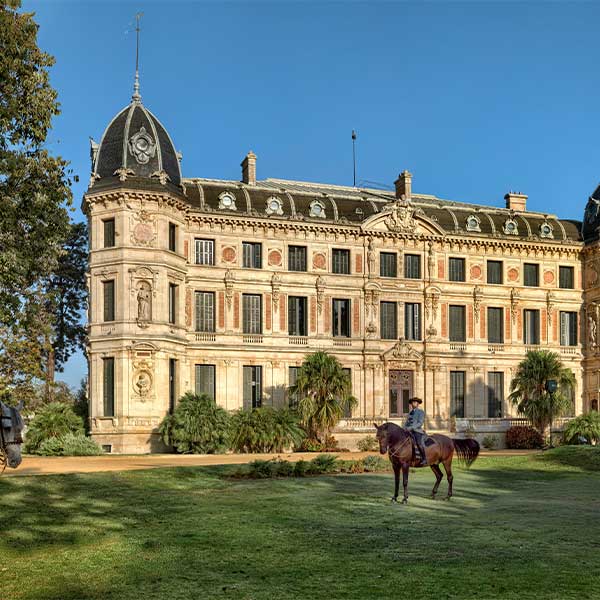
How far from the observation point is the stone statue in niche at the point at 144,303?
144ft

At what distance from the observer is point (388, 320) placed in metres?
51.4

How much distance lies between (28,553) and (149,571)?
291 centimetres

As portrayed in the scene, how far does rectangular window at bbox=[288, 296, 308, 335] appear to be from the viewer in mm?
49719

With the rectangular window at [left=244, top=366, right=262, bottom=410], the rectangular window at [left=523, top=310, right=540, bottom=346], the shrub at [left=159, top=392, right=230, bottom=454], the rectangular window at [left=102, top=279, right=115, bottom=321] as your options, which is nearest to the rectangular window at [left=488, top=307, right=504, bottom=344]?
the rectangular window at [left=523, top=310, right=540, bottom=346]

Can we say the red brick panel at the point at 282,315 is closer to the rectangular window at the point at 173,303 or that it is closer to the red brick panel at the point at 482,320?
the rectangular window at the point at 173,303

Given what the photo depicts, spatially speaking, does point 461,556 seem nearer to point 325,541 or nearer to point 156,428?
point 325,541

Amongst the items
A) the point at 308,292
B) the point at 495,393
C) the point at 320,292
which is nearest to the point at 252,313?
the point at 308,292

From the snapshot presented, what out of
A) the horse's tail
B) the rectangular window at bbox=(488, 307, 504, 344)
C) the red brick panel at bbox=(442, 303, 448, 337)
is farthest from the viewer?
the rectangular window at bbox=(488, 307, 504, 344)

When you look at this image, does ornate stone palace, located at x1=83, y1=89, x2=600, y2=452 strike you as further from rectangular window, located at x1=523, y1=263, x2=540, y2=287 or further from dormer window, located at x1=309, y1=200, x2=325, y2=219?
dormer window, located at x1=309, y1=200, x2=325, y2=219

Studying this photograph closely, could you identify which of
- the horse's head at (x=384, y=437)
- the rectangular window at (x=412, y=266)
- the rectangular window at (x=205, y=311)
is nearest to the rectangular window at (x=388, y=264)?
the rectangular window at (x=412, y=266)

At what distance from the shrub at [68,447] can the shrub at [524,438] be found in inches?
900

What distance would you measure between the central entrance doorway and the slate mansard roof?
31.2ft

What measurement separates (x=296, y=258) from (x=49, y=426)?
17257mm

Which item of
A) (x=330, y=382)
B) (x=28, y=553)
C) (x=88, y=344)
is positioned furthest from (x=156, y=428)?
(x=28, y=553)
